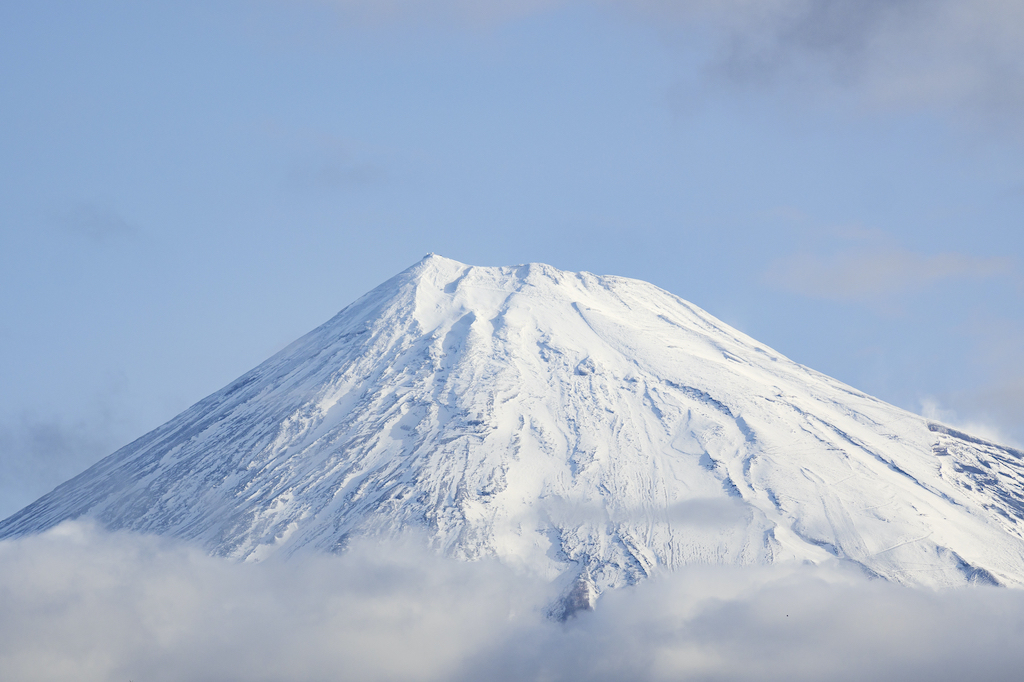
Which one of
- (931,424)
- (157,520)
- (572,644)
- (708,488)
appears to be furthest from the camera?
(931,424)

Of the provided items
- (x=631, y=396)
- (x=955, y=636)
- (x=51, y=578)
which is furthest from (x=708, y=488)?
(x=51, y=578)

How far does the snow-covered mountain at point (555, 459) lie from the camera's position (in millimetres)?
133250

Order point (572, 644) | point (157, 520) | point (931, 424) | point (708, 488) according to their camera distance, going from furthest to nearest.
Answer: point (931, 424) → point (157, 520) → point (708, 488) → point (572, 644)

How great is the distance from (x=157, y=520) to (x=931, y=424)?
9634 cm

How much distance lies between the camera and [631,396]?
152750 mm

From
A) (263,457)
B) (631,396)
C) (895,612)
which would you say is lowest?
(895,612)

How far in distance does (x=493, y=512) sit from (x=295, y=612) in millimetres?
23913

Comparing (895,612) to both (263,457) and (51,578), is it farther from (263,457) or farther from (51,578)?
(51,578)

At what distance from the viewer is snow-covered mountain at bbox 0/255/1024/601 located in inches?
5246

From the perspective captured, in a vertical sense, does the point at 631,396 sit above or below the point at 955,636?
above

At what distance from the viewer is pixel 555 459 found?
142625 mm

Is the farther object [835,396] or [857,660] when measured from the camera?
[835,396]

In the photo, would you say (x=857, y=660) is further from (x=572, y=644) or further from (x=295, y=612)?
(x=295, y=612)

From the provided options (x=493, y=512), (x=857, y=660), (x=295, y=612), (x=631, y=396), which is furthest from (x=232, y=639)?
(x=857, y=660)
